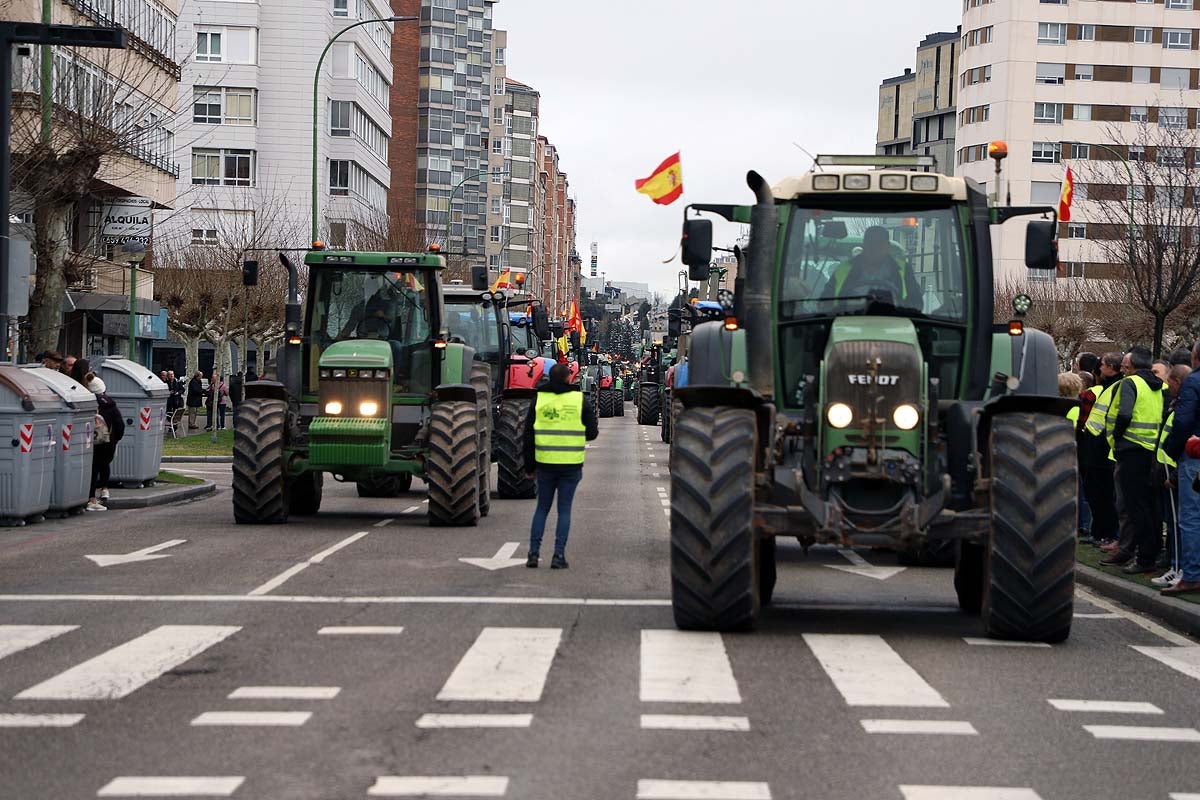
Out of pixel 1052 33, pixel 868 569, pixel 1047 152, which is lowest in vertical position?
pixel 868 569

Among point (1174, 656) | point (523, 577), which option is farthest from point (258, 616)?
point (1174, 656)

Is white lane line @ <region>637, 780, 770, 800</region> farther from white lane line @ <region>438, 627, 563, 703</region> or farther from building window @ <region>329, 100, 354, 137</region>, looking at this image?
building window @ <region>329, 100, 354, 137</region>

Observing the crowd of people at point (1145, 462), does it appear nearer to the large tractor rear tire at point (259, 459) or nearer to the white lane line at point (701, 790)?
the white lane line at point (701, 790)

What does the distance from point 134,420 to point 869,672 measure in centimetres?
1724

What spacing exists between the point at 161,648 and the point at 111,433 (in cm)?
1221

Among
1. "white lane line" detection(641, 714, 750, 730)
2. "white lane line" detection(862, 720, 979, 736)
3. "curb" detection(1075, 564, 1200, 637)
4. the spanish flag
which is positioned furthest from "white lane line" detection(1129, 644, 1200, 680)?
the spanish flag

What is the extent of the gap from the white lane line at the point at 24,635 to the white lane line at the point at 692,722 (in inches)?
155

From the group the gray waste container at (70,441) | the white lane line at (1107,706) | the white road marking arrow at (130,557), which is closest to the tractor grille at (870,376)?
the white lane line at (1107,706)

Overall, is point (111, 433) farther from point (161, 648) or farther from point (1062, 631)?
point (1062, 631)

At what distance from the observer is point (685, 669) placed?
31.7 feet

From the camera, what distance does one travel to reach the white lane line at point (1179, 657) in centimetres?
1038

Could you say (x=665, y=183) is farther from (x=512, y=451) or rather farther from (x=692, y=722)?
(x=692, y=722)

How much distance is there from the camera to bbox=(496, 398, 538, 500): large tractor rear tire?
23641 mm

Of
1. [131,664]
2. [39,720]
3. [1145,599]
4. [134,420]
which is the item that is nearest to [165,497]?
[134,420]
